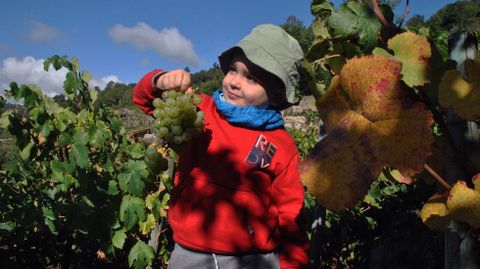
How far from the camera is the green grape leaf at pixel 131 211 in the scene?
2.56 m

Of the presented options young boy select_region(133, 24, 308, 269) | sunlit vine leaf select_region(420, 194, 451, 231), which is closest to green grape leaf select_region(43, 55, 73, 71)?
young boy select_region(133, 24, 308, 269)

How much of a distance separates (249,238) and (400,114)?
3.88 feet

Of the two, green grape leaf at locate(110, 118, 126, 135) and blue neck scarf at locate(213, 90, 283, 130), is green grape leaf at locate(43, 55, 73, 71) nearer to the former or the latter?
green grape leaf at locate(110, 118, 126, 135)

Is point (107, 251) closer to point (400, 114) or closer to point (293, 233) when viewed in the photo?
point (293, 233)

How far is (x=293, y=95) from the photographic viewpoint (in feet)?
6.28

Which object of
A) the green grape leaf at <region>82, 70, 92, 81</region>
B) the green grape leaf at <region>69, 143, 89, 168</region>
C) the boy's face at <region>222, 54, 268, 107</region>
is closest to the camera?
the boy's face at <region>222, 54, 268, 107</region>

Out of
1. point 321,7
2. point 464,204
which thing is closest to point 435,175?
point 464,204

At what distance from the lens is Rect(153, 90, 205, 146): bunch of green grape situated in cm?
150

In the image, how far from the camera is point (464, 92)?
667mm

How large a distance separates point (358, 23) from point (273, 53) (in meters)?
1.01

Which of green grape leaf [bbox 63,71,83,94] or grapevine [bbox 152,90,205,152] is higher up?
green grape leaf [bbox 63,71,83,94]

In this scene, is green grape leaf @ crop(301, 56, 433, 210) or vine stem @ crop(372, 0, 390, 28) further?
vine stem @ crop(372, 0, 390, 28)

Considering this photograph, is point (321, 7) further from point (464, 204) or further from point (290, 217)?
point (290, 217)

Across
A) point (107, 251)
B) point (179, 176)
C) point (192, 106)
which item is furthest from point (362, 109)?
point (107, 251)
